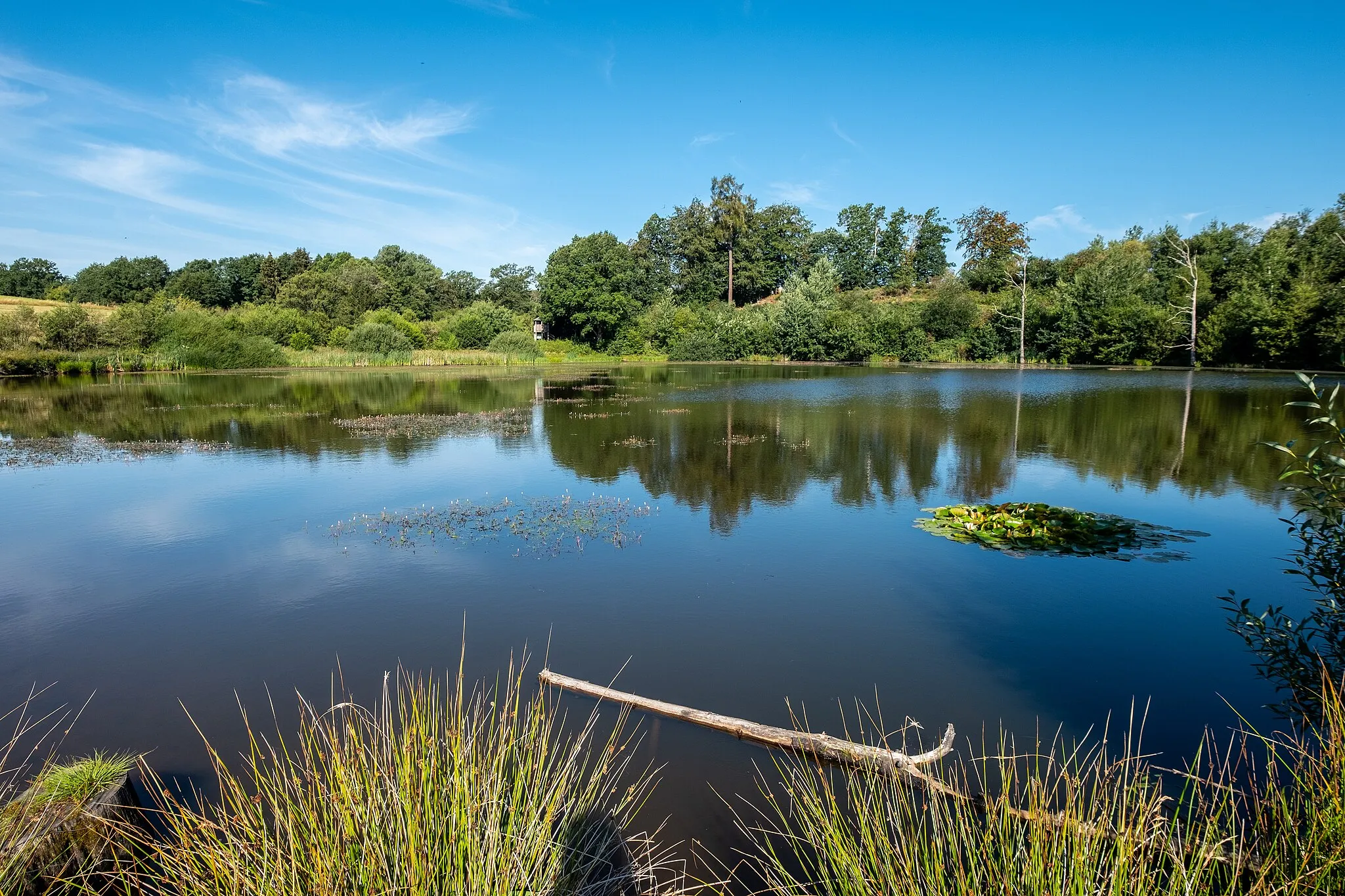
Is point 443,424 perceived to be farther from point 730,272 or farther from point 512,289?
point 512,289

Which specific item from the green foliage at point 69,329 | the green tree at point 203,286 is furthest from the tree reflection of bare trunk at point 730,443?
the green tree at point 203,286

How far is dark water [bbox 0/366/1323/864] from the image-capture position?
5.36 meters

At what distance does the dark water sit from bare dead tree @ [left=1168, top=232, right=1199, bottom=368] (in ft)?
94.7

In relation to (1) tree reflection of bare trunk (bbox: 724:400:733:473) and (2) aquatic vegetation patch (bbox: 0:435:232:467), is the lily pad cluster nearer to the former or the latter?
(1) tree reflection of bare trunk (bbox: 724:400:733:473)

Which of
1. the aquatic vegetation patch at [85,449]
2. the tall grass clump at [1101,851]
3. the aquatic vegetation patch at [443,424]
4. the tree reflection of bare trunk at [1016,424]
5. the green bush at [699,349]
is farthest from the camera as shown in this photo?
the green bush at [699,349]

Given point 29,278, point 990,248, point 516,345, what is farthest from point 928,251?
point 29,278

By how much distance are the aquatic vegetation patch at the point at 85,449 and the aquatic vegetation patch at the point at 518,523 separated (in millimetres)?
8797

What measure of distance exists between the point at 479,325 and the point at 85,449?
52372mm

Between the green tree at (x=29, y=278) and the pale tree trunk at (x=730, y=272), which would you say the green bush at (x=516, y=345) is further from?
the green tree at (x=29, y=278)

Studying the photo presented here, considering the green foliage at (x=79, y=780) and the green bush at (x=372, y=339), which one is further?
the green bush at (x=372, y=339)

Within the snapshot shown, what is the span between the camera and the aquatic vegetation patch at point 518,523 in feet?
30.8

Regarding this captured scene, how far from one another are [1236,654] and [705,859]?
4931 mm

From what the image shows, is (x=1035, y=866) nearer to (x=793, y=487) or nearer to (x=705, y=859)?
(x=705, y=859)

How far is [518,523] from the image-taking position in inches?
398
